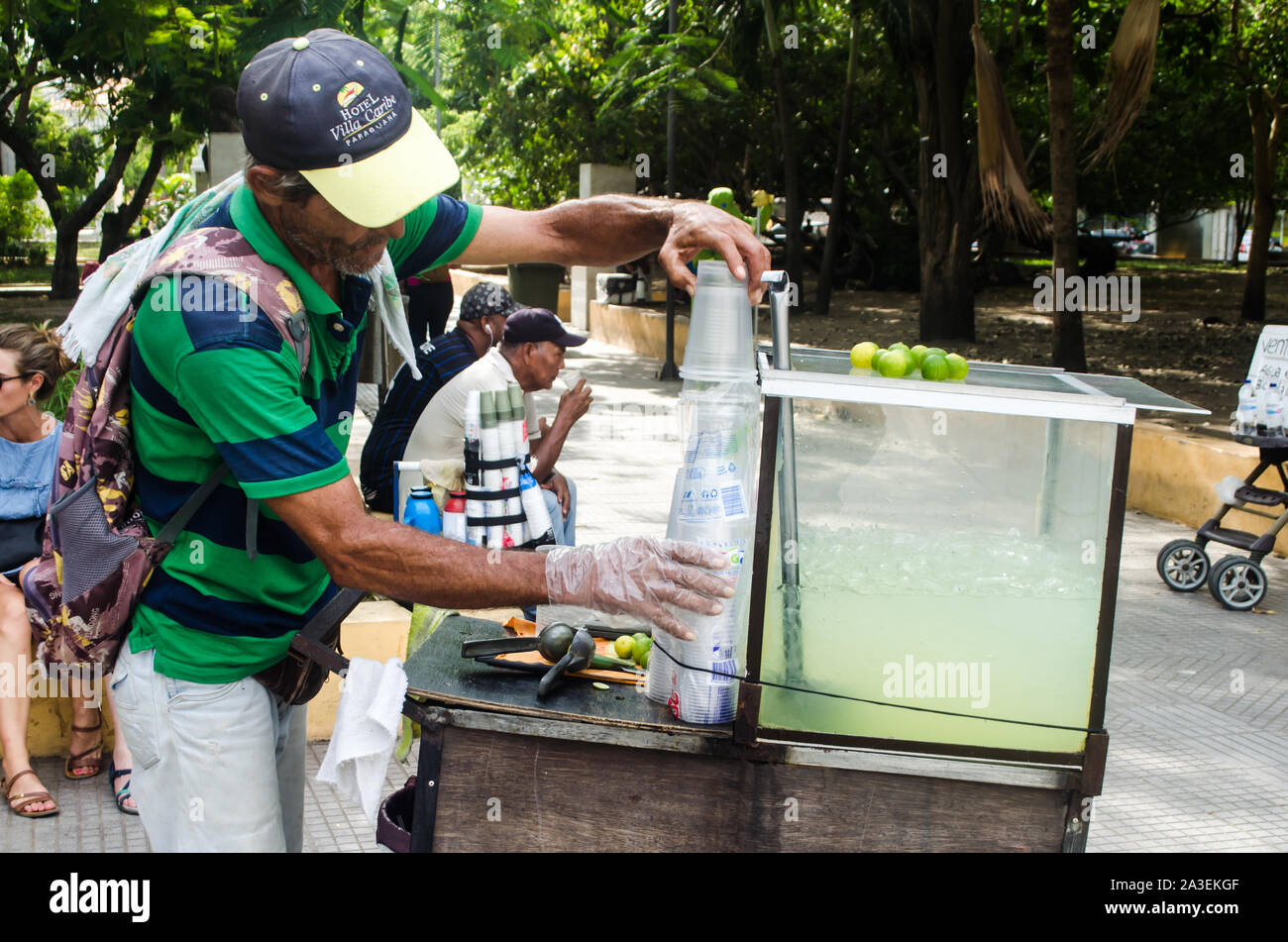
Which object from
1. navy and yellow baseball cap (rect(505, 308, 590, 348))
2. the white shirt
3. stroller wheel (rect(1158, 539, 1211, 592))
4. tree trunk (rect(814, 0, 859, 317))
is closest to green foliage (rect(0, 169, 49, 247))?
tree trunk (rect(814, 0, 859, 317))

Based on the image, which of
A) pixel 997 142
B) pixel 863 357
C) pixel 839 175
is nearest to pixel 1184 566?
pixel 997 142

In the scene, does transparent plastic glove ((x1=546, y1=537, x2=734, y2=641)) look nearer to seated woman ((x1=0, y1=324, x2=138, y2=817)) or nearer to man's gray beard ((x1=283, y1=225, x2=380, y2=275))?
man's gray beard ((x1=283, y1=225, x2=380, y2=275))

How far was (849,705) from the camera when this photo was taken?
2.13m

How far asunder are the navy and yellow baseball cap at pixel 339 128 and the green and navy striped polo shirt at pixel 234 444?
0.17m

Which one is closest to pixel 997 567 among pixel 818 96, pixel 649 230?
pixel 649 230

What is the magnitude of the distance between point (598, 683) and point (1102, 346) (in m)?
13.1

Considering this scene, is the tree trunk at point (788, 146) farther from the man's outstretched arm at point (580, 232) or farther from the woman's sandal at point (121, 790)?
the man's outstretched arm at point (580, 232)

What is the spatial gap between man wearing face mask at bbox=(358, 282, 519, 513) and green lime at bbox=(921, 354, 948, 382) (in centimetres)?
295

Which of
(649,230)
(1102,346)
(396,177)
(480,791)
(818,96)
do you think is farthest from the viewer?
(818,96)

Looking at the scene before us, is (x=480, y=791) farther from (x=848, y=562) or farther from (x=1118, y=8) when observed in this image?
(x=1118, y=8)

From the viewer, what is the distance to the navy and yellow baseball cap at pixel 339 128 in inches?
72.8

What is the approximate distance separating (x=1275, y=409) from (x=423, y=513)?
437 centimetres
